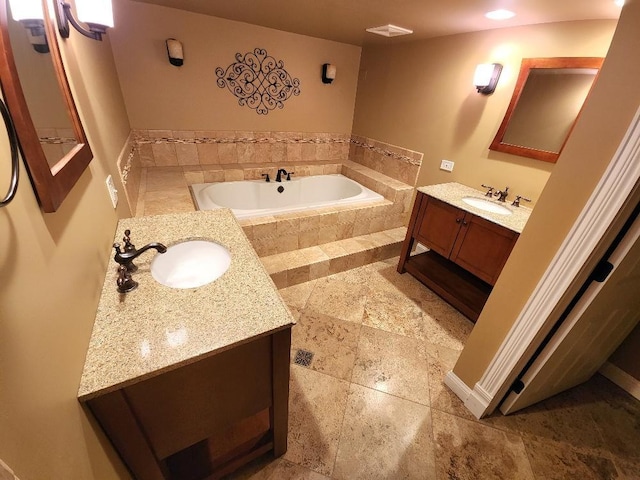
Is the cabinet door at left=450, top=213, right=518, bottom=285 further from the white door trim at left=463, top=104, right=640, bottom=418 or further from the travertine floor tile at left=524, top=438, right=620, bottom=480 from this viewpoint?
the travertine floor tile at left=524, top=438, right=620, bottom=480

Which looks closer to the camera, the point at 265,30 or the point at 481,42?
the point at 481,42

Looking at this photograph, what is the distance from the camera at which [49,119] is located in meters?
0.70

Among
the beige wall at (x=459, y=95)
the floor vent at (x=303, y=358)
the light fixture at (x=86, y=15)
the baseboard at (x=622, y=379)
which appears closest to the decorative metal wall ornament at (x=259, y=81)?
the beige wall at (x=459, y=95)

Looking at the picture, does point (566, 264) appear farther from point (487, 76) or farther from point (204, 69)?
point (204, 69)

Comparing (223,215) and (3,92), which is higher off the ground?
(3,92)

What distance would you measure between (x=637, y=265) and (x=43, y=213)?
6.09 feet

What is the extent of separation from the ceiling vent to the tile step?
1.78 metres

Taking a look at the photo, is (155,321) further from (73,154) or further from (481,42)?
(481,42)

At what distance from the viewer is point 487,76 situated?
2.00 meters

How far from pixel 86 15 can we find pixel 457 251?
2.38 metres

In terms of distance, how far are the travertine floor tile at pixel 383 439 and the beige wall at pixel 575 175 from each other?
1.74 feet

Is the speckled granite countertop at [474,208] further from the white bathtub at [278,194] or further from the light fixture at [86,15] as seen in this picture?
the light fixture at [86,15]

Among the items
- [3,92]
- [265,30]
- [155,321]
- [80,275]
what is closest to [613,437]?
[155,321]

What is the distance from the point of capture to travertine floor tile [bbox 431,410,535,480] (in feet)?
3.97
